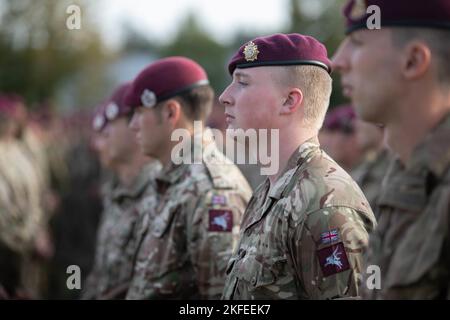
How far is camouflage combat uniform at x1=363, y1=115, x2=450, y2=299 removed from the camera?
2.11 meters

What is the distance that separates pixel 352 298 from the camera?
278 cm

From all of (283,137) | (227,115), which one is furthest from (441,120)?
(227,115)

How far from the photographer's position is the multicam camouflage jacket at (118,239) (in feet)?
18.4

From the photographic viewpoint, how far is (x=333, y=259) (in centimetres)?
287

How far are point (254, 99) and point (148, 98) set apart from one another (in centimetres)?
161

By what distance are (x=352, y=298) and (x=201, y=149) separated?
6.61 ft

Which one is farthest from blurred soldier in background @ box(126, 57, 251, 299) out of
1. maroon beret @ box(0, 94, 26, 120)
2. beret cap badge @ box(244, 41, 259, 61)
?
maroon beret @ box(0, 94, 26, 120)

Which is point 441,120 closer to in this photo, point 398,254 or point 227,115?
point 398,254

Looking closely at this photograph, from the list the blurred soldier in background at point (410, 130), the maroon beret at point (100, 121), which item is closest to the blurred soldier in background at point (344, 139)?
the maroon beret at point (100, 121)

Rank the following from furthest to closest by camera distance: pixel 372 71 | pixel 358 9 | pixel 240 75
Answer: pixel 240 75, pixel 358 9, pixel 372 71

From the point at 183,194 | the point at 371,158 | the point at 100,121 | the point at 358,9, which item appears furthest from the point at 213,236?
the point at 371,158

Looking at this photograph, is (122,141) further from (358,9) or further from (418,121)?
(418,121)

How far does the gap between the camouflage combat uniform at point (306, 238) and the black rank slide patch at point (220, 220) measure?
82 cm

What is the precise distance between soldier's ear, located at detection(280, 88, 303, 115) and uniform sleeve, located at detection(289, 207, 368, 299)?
0.59 m
